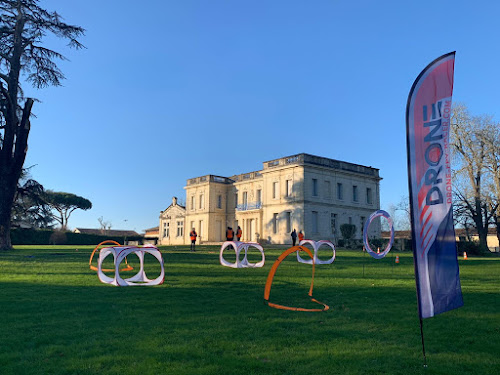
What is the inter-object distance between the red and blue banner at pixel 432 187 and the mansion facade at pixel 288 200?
3785 cm

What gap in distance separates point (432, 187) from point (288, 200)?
40016 millimetres

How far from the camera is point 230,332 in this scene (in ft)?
19.9

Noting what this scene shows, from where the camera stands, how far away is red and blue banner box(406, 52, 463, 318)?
489 cm

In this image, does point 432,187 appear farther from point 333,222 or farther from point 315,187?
→ point 333,222

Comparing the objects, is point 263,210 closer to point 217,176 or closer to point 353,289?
point 217,176

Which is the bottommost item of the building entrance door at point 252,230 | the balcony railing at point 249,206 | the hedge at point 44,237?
the hedge at point 44,237

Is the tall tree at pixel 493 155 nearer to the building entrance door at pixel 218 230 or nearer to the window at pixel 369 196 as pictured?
the window at pixel 369 196

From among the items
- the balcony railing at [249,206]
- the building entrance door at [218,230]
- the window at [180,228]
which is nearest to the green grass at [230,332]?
the balcony railing at [249,206]

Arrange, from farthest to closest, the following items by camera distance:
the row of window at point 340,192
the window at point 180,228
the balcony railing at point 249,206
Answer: the window at point 180,228 → the balcony railing at point 249,206 → the row of window at point 340,192

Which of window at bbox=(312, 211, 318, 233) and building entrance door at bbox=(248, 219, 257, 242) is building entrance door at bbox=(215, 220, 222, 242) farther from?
window at bbox=(312, 211, 318, 233)

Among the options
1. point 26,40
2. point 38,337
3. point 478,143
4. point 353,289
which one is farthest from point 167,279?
point 478,143

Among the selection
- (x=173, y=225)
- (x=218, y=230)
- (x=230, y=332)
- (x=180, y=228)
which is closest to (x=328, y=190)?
(x=218, y=230)

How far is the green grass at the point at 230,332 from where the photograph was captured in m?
4.68

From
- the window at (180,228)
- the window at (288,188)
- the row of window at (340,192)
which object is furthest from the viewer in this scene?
the window at (180,228)
